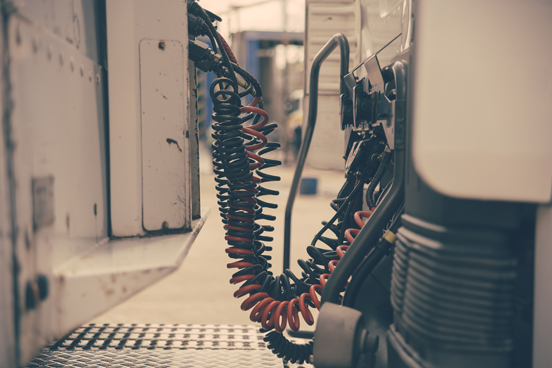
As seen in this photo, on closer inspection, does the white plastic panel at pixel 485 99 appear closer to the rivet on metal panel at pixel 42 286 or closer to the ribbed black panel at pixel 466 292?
the ribbed black panel at pixel 466 292

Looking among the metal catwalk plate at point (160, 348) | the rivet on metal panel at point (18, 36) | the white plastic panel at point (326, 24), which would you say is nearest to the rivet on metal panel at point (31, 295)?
the rivet on metal panel at point (18, 36)

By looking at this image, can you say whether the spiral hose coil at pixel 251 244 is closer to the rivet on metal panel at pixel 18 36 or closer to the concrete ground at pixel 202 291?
the rivet on metal panel at pixel 18 36

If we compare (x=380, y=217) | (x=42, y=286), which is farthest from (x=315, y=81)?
(x=42, y=286)

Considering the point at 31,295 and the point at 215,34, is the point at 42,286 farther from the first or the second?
the point at 215,34

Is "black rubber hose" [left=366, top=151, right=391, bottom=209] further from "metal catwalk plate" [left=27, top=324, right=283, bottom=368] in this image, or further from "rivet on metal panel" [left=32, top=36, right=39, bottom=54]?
"rivet on metal panel" [left=32, top=36, right=39, bottom=54]

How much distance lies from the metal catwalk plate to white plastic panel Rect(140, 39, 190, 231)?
59 centimetres

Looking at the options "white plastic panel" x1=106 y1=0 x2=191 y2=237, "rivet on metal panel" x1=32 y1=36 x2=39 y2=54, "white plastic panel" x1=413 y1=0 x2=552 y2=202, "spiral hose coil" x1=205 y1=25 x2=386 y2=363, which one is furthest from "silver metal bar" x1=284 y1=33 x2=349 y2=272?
"rivet on metal panel" x1=32 y1=36 x2=39 y2=54

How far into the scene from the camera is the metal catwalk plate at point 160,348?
1.71m

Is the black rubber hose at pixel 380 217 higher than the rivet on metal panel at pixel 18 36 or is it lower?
lower

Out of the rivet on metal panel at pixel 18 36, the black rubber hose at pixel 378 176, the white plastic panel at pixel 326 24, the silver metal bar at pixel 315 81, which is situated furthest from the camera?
the white plastic panel at pixel 326 24

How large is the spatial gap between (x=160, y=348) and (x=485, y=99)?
153 cm

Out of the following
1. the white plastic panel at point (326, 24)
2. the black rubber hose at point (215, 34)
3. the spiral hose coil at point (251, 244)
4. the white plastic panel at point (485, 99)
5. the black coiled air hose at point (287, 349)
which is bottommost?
the black coiled air hose at point (287, 349)

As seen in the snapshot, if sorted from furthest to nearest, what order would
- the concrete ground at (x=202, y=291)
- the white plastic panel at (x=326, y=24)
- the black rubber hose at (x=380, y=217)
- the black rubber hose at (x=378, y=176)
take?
the white plastic panel at (x=326, y=24), the concrete ground at (x=202, y=291), the black rubber hose at (x=378, y=176), the black rubber hose at (x=380, y=217)

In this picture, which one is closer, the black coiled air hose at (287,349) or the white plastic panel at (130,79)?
the white plastic panel at (130,79)
